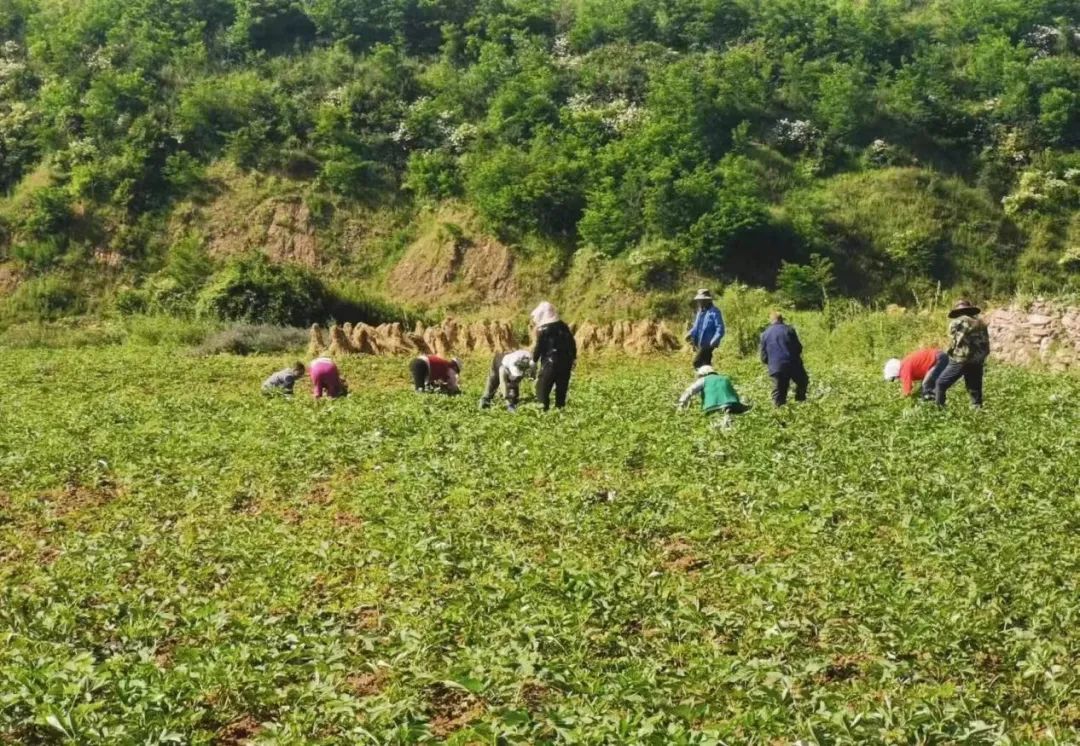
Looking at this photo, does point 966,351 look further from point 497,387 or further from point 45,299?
point 45,299

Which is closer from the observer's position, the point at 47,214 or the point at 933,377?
the point at 933,377

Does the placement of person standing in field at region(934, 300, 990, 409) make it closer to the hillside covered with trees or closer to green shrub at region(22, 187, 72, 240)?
the hillside covered with trees

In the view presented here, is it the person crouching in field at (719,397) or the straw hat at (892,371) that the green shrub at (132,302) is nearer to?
the straw hat at (892,371)

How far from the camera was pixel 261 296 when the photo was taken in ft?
124

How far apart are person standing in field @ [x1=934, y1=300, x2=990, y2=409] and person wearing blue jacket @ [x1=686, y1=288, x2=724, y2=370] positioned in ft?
10.7

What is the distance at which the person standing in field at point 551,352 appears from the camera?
14266 millimetres

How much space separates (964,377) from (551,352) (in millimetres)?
5956

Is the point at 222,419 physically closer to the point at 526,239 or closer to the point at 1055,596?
the point at 1055,596

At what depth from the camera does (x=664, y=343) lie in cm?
3431

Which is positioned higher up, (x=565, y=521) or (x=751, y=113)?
(x=565, y=521)

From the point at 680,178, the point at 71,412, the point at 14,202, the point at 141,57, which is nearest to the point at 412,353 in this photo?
the point at 71,412

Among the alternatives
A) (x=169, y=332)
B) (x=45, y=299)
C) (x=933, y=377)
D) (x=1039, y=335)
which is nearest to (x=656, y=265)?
(x=169, y=332)

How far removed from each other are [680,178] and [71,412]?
36617mm

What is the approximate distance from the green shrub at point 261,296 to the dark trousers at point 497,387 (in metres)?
22.6
